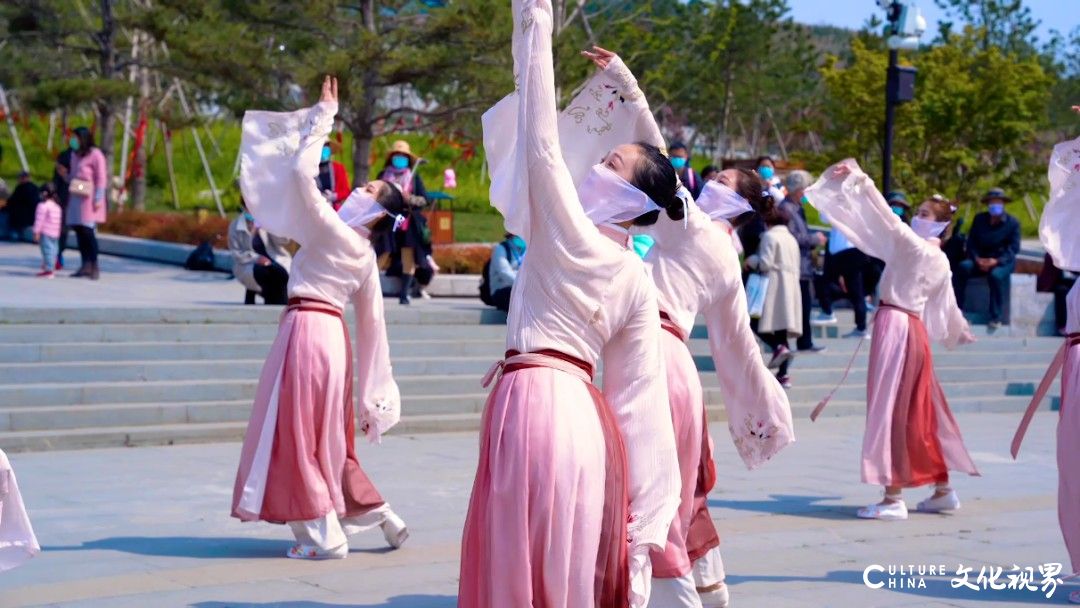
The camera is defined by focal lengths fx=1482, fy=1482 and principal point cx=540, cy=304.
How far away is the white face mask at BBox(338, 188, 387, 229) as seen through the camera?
7.03 meters

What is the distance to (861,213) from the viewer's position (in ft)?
27.0

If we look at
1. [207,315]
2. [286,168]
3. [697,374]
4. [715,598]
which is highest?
[286,168]

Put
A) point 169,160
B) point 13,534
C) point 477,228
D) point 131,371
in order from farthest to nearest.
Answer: point 169,160, point 477,228, point 131,371, point 13,534

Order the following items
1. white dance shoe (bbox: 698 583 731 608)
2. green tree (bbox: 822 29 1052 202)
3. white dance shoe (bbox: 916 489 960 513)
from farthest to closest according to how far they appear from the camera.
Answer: green tree (bbox: 822 29 1052 202), white dance shoe (bbox: 916 489 960 513), white dance shoe (bbox: 698 583 731 608)

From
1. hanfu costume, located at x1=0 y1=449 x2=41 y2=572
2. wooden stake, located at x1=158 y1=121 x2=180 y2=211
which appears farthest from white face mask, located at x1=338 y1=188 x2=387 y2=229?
wooden stake, located at x1=158 y1=121 x2=180 y2=211

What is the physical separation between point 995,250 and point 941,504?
8.94 meters

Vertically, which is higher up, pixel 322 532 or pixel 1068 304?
pixel 1068 304

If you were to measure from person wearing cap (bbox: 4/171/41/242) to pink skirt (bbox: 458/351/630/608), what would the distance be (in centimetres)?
1997

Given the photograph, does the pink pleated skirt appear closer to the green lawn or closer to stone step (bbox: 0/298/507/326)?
stone step (bbox: 0/298/507/326)

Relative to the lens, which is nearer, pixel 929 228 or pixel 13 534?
pixel 13 534

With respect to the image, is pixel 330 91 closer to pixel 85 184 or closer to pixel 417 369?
pixel 417 369

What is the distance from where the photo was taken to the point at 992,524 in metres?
8.37

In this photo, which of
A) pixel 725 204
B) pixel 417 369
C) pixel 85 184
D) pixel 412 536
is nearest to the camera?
pixel 725 204

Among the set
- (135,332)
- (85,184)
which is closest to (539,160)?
(135,332)
